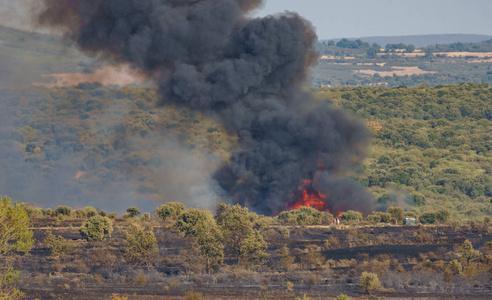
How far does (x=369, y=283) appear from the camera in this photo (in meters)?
49.9

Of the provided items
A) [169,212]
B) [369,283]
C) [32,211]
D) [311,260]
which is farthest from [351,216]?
[32,211]

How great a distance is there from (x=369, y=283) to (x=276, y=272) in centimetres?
767

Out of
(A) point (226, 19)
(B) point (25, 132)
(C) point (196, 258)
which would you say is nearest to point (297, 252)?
(C) point (196, 258)

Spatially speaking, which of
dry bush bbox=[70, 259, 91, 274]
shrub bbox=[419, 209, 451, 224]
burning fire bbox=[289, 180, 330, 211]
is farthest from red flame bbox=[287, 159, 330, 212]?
dry bush bbox=[70, 259, 91, 274]

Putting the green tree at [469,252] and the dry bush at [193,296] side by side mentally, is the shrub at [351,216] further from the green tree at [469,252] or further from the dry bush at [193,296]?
the dry bush at [193,296]

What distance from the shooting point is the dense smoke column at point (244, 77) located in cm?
8275

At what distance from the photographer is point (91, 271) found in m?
55.8

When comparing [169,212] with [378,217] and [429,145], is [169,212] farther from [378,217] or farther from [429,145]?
[429,145]

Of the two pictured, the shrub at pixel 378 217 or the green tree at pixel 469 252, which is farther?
the shrub at pixel 378 217

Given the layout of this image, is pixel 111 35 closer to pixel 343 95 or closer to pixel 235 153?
pixel 235 153

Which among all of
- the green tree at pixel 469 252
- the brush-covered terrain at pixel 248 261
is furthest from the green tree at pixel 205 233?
the green tree at pixel 469 252

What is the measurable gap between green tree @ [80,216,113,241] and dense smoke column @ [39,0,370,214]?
16.3 metres

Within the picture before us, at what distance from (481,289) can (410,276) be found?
4393mm

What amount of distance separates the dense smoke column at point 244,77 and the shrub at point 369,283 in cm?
3092
